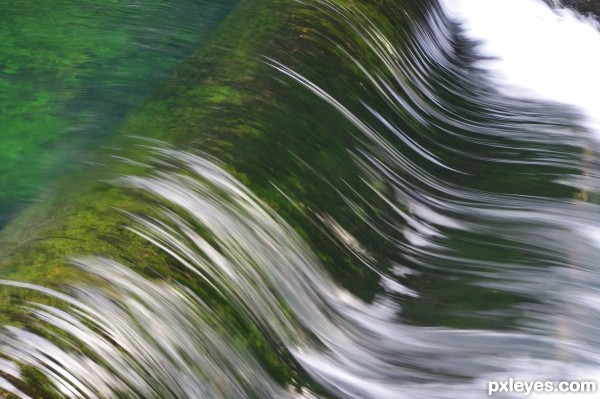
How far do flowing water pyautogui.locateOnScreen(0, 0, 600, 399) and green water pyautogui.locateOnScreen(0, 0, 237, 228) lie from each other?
413mm

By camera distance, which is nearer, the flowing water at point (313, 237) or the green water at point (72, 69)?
the flowing water at point (313, 237)

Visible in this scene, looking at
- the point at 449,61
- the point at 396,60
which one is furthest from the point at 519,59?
the point at 396,60

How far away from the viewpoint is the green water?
486cm

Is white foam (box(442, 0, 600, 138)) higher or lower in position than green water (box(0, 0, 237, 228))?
higher

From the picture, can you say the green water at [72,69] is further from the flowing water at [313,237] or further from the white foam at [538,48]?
the white foam at [538,48]

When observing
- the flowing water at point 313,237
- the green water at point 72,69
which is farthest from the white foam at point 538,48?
the green water at point 72,69

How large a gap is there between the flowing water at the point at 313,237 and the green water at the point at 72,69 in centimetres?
41

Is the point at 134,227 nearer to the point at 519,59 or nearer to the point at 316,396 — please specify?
the point at 316,396

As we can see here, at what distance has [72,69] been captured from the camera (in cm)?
575

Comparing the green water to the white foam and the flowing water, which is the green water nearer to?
the flowing water

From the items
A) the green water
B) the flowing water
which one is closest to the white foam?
the flowing water

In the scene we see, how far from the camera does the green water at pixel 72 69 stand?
4.86 m

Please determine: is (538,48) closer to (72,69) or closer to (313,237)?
(72,69)

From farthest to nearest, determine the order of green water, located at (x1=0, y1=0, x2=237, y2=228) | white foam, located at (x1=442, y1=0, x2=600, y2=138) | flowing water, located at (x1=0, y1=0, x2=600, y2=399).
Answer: white foam, located at (x1=442, y1=0, x2=600, y2=138), green water, located at (x1=0, y1=0, x2=237, y2=228), flowing water, located at (x1=0, y1=0, x2=600, y2=399)
